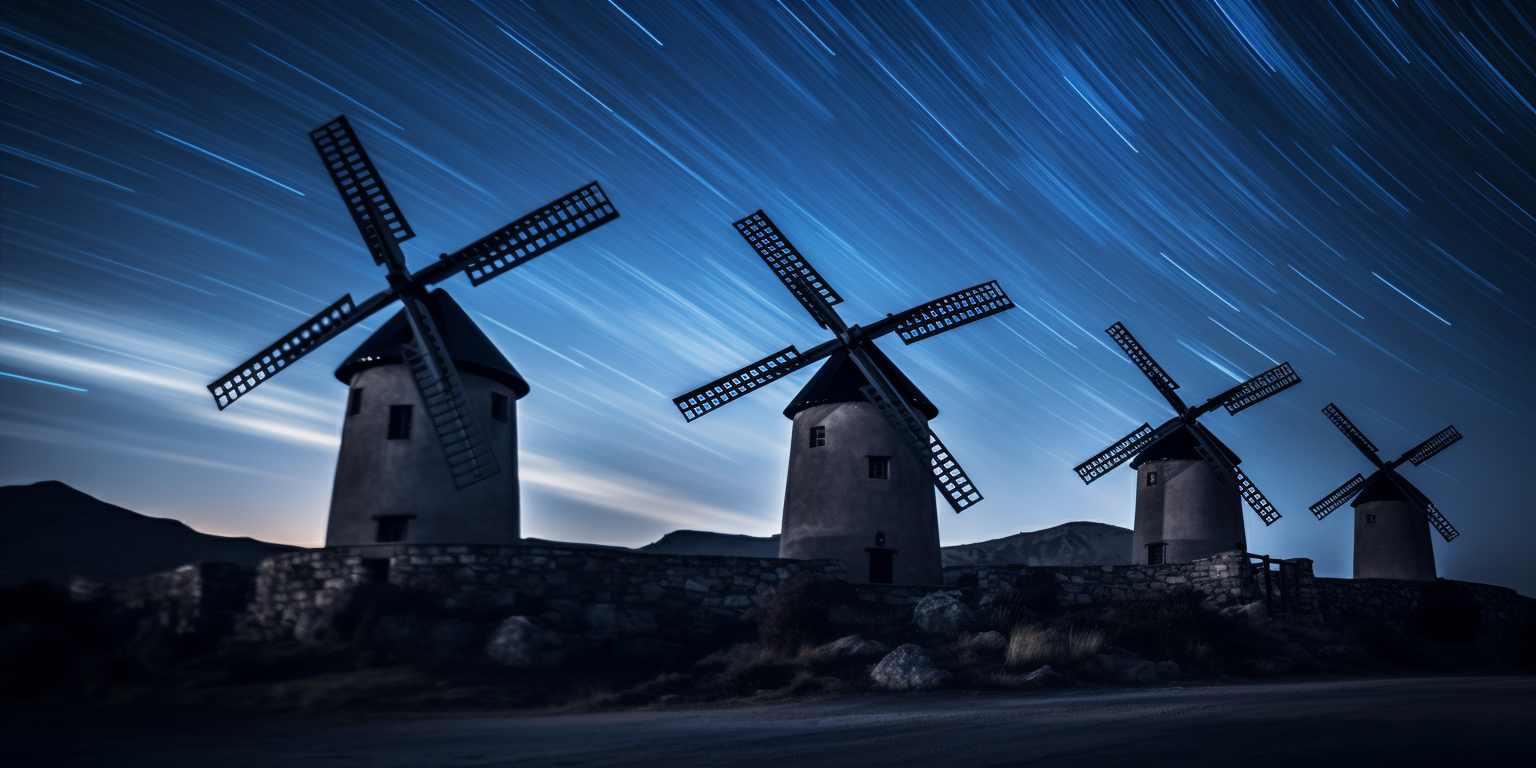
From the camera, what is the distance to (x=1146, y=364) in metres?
41.1

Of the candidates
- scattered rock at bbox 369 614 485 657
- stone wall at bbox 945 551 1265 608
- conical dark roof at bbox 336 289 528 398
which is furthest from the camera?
stone wall at bbox 945 551 1265 608

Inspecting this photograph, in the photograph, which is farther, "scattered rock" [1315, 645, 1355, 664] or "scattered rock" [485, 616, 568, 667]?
"scattered rock" [1315, 645, 1355, 664]

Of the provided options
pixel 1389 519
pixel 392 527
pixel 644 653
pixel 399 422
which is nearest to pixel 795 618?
pixel 644 653

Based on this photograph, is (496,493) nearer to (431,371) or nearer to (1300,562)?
(431,371)

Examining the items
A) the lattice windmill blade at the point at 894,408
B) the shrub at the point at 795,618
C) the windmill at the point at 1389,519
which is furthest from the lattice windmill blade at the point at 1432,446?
the shrub at the point at 795,618

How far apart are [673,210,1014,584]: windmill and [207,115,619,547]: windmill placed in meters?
5.86

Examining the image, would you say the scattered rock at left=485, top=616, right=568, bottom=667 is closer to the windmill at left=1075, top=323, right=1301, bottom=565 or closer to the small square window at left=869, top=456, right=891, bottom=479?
the small square window at left=869, top=456, right=891, bottom=479

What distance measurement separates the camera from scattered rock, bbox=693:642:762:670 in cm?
1900

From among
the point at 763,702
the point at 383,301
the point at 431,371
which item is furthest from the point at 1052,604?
the point at 383,301

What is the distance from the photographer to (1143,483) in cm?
3978

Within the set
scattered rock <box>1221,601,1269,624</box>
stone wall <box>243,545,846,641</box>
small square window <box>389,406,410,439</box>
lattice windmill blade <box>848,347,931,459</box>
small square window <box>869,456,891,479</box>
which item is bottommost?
scattered rock <box>1221,601,1269,624</box>

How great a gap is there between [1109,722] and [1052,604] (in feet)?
53.5

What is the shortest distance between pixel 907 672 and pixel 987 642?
4.02 meters

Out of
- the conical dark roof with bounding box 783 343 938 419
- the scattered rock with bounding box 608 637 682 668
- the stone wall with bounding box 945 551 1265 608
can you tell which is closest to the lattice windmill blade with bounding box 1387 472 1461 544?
the stone wall with bounding box 945 551 1265 608
